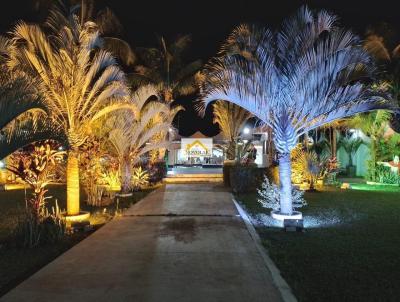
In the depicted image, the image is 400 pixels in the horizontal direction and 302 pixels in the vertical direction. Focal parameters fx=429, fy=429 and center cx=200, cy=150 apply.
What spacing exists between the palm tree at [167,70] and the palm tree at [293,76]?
1411cm

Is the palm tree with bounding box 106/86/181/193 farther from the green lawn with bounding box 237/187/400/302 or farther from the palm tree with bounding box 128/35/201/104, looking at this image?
the palm tree with bounding box 128/35/201/104

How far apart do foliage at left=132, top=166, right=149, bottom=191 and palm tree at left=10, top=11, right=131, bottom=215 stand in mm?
6628

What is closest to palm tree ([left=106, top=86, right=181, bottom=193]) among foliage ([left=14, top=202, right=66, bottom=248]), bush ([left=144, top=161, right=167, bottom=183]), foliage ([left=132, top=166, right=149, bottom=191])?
foliage ([left=132, top=166, right=149, bottom=191])

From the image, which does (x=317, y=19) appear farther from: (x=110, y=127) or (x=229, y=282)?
(x=110, y=127)

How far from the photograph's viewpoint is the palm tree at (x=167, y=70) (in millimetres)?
23688

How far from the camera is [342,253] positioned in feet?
22.6

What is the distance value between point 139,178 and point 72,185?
24.0ft

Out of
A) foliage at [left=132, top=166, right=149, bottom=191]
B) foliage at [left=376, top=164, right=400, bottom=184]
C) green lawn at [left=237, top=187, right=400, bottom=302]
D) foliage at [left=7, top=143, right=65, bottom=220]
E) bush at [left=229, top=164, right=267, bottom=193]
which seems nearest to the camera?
green lawn at [left=237, top=187, right=400, bottom=302]

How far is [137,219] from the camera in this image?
998 cm

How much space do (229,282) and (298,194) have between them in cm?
586

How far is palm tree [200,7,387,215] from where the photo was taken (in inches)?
352

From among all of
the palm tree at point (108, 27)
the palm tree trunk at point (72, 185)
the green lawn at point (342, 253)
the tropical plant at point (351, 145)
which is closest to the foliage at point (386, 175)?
the tropical plant at point (351, 145)

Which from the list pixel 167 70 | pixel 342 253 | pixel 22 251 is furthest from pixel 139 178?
pixel 342 253

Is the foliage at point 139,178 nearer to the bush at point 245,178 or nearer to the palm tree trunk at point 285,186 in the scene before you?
the bush at point 245,178
